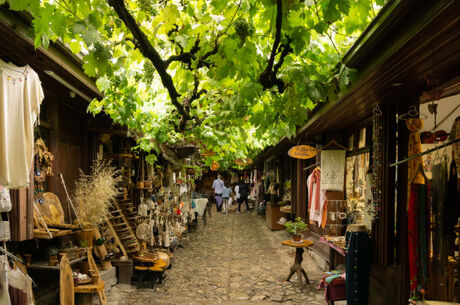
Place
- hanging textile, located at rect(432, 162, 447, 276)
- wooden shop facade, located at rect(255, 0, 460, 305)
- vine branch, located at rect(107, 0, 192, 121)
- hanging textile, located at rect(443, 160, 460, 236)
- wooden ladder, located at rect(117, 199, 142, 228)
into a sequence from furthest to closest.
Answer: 1. wooden ladder, located at rect(117, 199, 142, 228)
2. hanging textile, located at rect(432, 162, 447, 276)
3. hanging textile, located at rect(443, 160, 460, 236)
4. vine branch, located at rect(107, 0, 192, 121)
5. wooden shop facade, located at rect(255, 0, 460, 305)

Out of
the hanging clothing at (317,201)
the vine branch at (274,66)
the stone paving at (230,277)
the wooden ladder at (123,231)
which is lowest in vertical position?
the stone paving at (230,277)

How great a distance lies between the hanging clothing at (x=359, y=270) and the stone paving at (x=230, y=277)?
1.64 metres

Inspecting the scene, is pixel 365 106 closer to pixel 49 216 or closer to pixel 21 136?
pixel 21 136

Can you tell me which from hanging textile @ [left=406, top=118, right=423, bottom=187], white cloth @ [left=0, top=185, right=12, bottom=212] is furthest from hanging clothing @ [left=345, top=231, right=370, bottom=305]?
white cloth @ [left=0, top=185, right=12, bottom=212]

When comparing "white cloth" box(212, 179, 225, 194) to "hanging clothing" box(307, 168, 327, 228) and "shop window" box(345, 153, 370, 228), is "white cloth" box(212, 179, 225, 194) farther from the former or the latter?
"shop window" box(345, 153, 370, 228)

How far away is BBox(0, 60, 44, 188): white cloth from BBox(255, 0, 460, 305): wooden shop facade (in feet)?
12.0

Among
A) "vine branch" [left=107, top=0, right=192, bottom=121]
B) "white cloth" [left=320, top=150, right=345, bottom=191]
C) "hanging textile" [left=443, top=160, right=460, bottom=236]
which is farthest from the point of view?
"white cloth" [left=320, top=150, right=345, bottom=191]

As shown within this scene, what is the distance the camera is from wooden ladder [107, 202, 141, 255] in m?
7.84

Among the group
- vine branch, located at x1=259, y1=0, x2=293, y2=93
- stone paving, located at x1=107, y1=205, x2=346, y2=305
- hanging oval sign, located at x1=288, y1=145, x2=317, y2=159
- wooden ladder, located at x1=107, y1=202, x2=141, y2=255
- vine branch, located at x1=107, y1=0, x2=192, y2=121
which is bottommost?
stone paving, located at x1=107, y1=205, x2=346, y2=305

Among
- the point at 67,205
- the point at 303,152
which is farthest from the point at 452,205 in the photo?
the point at 67,205

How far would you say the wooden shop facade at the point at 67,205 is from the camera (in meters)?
3.99

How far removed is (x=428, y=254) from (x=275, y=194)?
12.6 meters

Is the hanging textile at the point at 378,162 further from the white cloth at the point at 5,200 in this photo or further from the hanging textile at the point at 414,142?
the white cloth at the point at 5,200

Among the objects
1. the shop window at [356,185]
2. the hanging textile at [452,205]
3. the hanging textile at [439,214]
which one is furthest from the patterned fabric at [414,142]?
the shop window at [356,185]
